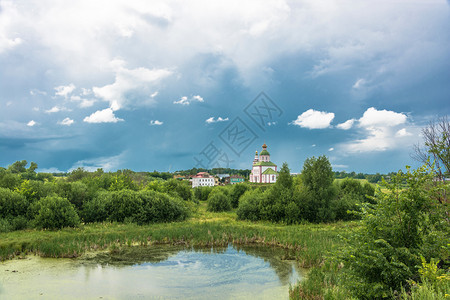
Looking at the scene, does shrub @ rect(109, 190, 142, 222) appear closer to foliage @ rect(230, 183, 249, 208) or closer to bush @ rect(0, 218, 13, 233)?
bush @ rect(0, 218, 13, 233)

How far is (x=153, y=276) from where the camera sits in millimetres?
11977

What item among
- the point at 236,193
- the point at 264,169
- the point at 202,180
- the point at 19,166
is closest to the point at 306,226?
the point at 236,193

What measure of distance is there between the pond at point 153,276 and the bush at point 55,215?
6167 millimetres

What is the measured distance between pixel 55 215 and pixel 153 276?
12.1 metres

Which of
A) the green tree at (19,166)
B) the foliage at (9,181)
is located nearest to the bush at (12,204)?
the foliage at (9,181)

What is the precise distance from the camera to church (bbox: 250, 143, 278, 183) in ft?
276

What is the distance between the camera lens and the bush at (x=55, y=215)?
65.4 ft

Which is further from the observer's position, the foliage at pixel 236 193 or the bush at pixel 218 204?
the foliage at pixel 236 193

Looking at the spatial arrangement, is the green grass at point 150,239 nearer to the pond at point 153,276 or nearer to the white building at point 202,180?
the pond at point 153,276

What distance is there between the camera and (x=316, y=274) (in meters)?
10.9

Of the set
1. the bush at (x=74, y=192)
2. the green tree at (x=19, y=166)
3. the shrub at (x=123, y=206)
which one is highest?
the green tree at (x=19, y=166)

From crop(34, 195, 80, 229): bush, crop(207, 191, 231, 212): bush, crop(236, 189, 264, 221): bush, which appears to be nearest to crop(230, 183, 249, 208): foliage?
crop(207, 191, 231, 212): bush

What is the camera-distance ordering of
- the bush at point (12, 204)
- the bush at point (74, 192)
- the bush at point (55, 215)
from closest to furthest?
the bush at point (55, 215)
the bush at point (12, 204)
the bush at point (74, 192)

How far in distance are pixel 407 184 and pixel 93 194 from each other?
83.8 feet
